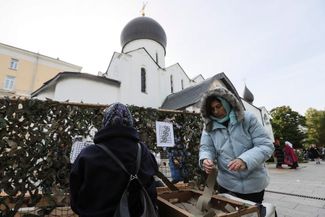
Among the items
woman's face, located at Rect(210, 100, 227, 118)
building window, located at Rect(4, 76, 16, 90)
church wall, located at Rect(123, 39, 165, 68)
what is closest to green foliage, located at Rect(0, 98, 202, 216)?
woman's face, located at Rect(210, 100, 227, 118)

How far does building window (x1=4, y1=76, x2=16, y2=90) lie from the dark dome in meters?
18.9

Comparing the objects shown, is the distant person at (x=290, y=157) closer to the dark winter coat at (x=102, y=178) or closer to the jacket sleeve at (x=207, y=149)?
the jacket sleeve at (x=207, y=149)

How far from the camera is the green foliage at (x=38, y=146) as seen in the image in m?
2.70

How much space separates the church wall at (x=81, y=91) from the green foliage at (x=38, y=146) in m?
12.9

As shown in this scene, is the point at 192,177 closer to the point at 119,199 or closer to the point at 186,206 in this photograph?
the point at 186,206

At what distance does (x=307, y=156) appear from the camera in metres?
25.0

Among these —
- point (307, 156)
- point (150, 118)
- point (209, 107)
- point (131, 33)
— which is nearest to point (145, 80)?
point (131, 33)

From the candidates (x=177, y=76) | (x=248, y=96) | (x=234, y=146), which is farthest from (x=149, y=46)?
(x=234, y=146)

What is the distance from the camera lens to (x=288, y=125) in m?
42.2

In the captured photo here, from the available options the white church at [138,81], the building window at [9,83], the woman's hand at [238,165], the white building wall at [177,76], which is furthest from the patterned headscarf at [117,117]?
the building window at [9,83]

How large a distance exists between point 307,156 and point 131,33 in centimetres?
2651

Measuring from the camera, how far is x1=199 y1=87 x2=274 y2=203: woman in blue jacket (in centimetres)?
189

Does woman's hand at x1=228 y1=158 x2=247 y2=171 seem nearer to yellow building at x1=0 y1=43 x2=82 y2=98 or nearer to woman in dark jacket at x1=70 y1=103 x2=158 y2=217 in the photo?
woman in dark jacket at x1=70 y1=103 x2=158 y2=217

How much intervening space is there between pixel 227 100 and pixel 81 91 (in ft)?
Result: 50.1
